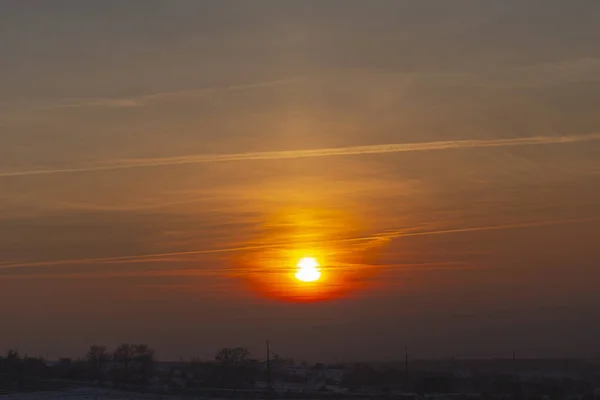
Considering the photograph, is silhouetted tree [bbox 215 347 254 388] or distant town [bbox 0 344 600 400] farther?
silhouetted tree [bbox 215 347 254 388]

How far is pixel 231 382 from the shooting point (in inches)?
3701

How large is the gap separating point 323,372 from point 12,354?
39.7m

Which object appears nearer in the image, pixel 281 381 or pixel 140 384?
pixel 140 384

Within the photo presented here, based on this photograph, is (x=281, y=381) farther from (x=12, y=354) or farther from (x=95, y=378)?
(x=12, y=354)

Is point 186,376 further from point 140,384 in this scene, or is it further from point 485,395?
point 485,395

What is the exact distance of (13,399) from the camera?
73.2 metres

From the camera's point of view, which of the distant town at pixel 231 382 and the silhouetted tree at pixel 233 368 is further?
the silhouetted tree at pixel 233 368

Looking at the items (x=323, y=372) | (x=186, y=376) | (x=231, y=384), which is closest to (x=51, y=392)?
(x=231, y=384)

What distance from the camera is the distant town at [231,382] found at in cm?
7738

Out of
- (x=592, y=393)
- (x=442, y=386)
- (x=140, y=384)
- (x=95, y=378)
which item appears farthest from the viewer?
(x=95, y=378)

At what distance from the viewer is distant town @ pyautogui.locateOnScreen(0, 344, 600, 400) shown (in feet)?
254

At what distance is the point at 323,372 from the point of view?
113188 millimetres

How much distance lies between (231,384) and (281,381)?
10856 millimetres

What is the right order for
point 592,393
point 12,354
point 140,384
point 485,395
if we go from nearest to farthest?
point 485,395 → point 592,393 → point 140,384 → point 12,354
